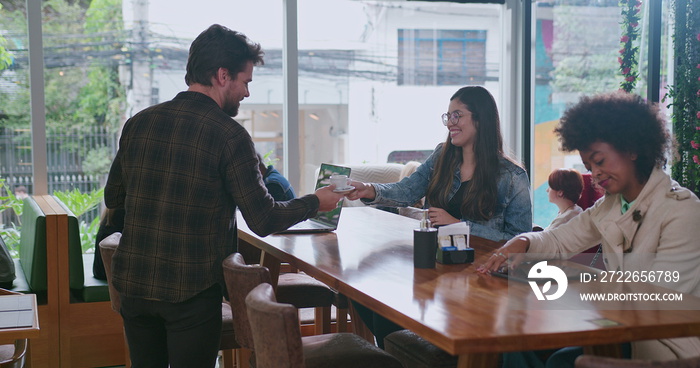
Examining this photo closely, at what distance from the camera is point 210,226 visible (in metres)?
2.24

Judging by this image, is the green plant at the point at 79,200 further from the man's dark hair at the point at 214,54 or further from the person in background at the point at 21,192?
the man's dark hair at the point at 214,54

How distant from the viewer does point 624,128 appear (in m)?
2.29

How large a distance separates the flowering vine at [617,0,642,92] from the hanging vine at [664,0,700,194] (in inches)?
18.6

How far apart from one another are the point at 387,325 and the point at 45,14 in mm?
3543

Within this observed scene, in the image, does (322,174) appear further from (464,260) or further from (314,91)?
(314,91)

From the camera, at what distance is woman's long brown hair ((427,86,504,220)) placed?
319cm

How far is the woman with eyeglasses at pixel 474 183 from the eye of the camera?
10.4ft

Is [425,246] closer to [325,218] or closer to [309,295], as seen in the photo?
[325,218]

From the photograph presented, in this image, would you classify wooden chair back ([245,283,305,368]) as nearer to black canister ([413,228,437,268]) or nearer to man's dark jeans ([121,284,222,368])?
man's dark jeans ([121,284,222,368])

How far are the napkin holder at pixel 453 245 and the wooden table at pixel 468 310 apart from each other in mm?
35

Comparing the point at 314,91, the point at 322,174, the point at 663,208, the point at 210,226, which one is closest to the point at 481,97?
the point at 322,174

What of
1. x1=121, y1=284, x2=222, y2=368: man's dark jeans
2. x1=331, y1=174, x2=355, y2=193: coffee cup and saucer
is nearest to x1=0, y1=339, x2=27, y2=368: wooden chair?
x1=121, y1=284, x2=222, y2=368: man's dark jeans

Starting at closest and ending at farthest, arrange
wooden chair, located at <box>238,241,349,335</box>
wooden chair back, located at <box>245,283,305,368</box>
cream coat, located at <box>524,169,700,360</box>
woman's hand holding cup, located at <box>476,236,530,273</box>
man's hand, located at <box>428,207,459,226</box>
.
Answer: wooden chair back, located at <box>245,283,305,368</box> < cream coat, located at <box>524,169,700,360</box> < woman's hand holding cup, located at <box>476,236,530,273</box> < man's hand, located at <box>428,207,459,226</box> < wooden chair, located at <box>238,241,349,335</box>

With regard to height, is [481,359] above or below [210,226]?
below
